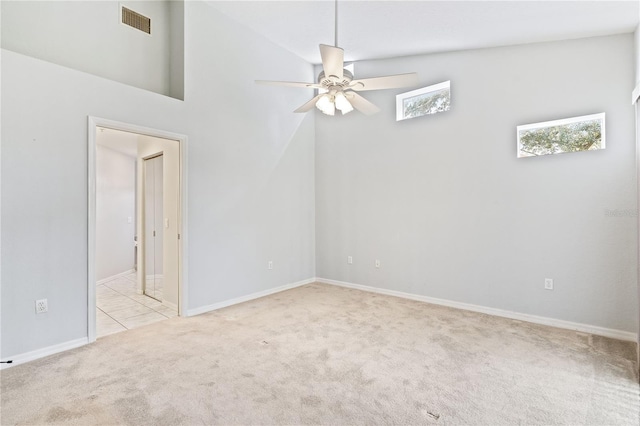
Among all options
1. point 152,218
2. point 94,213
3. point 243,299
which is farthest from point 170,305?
point 94,213

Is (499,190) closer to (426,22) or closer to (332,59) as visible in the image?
(426,22)

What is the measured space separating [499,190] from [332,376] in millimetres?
2851

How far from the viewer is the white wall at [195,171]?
2615 millimetres

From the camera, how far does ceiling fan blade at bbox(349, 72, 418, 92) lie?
2.49 m

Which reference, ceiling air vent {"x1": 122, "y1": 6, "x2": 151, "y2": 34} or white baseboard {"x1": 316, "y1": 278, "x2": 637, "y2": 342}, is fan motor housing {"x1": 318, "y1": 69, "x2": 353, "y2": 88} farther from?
white baseboard {"x1": 316, "y1": 278, "x2": 637, "y2": 342}

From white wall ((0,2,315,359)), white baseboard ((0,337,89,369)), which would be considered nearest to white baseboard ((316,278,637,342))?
white wall ((0,2,315,359))

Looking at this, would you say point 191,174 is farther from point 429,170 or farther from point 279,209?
point 429,170

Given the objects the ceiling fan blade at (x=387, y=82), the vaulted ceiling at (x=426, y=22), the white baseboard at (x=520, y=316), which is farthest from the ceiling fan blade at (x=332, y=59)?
the white baseboard at (x=520, y=316)

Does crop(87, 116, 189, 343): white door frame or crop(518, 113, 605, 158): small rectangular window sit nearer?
crop(87, 116, 189, 343): white door frame

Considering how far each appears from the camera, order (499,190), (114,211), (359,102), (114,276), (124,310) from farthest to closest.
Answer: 1. (114,211)
2. (114,276)
3. (124,310)
4. (499,190)
5. (359,102)

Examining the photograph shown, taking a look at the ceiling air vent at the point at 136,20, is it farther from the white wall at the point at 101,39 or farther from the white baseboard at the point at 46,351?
the white baseboard at the point at 46,351

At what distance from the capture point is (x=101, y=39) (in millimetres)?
3318

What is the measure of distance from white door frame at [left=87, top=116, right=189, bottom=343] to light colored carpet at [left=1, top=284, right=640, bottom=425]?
0.33 metres

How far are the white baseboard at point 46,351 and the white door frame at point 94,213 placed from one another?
91mm
